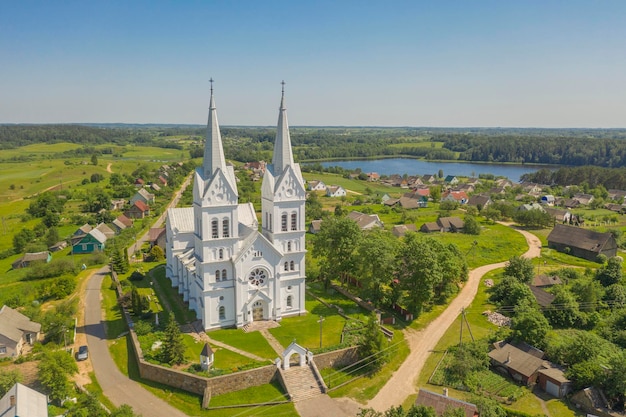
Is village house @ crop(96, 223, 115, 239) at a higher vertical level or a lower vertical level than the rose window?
lower

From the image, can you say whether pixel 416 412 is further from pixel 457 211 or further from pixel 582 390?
pixel 457 211

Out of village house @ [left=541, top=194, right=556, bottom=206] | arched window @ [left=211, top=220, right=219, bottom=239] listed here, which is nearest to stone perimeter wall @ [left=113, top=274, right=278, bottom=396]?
arched window @ [left=211, top=220, right=219, bottom=239]

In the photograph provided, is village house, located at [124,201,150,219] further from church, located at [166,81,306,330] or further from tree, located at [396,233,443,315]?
tree, located at [396,233,443,315]

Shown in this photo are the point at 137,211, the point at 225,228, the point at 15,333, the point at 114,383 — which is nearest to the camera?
the point at 114,383

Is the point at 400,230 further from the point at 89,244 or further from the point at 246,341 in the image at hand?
the point at 89,244

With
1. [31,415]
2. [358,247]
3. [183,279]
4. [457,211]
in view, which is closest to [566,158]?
[457,211]

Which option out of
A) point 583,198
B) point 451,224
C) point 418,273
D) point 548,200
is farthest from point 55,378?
point 583,198

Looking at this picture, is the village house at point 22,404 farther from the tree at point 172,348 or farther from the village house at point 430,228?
the village house at point 430,228

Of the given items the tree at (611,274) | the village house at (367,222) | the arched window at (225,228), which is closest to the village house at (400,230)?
the village house at (367,222)
